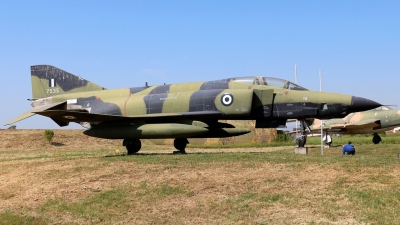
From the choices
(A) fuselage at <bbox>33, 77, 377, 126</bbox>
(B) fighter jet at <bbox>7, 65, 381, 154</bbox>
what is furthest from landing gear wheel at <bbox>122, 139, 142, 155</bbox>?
(A) fuselage at <bbox>33, 77, 377, 126</bbox>

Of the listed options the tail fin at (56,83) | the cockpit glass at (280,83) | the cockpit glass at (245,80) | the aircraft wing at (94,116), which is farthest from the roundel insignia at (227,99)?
the tail fin at (56,83)

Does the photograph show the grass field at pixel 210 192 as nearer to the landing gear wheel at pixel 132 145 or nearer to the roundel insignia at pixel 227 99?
the roundel insignia at pixel 227 99

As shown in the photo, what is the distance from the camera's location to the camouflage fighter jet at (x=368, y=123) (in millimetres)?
30875

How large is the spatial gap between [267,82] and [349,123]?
786 inches

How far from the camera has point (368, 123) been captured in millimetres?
31562

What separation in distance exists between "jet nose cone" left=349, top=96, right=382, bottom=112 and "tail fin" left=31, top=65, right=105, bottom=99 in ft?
38.4

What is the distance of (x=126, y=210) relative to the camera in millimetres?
9336

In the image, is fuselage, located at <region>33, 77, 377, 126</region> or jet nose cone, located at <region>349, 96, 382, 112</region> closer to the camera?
jet nose cone, located at <region>349, 96, 382, 112</region>

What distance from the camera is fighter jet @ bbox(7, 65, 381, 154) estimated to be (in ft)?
50.5

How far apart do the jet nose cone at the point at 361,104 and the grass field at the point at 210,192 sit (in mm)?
3199

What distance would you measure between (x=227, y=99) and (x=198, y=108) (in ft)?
4.00

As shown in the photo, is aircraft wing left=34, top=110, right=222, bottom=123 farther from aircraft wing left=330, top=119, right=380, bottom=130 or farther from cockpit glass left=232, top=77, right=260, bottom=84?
aircraft wing left=330, top=119, right=380, bottom=130

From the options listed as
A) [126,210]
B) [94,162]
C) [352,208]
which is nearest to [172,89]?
[94,162]

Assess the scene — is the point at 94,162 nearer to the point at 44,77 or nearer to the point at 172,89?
the point at 172,89
